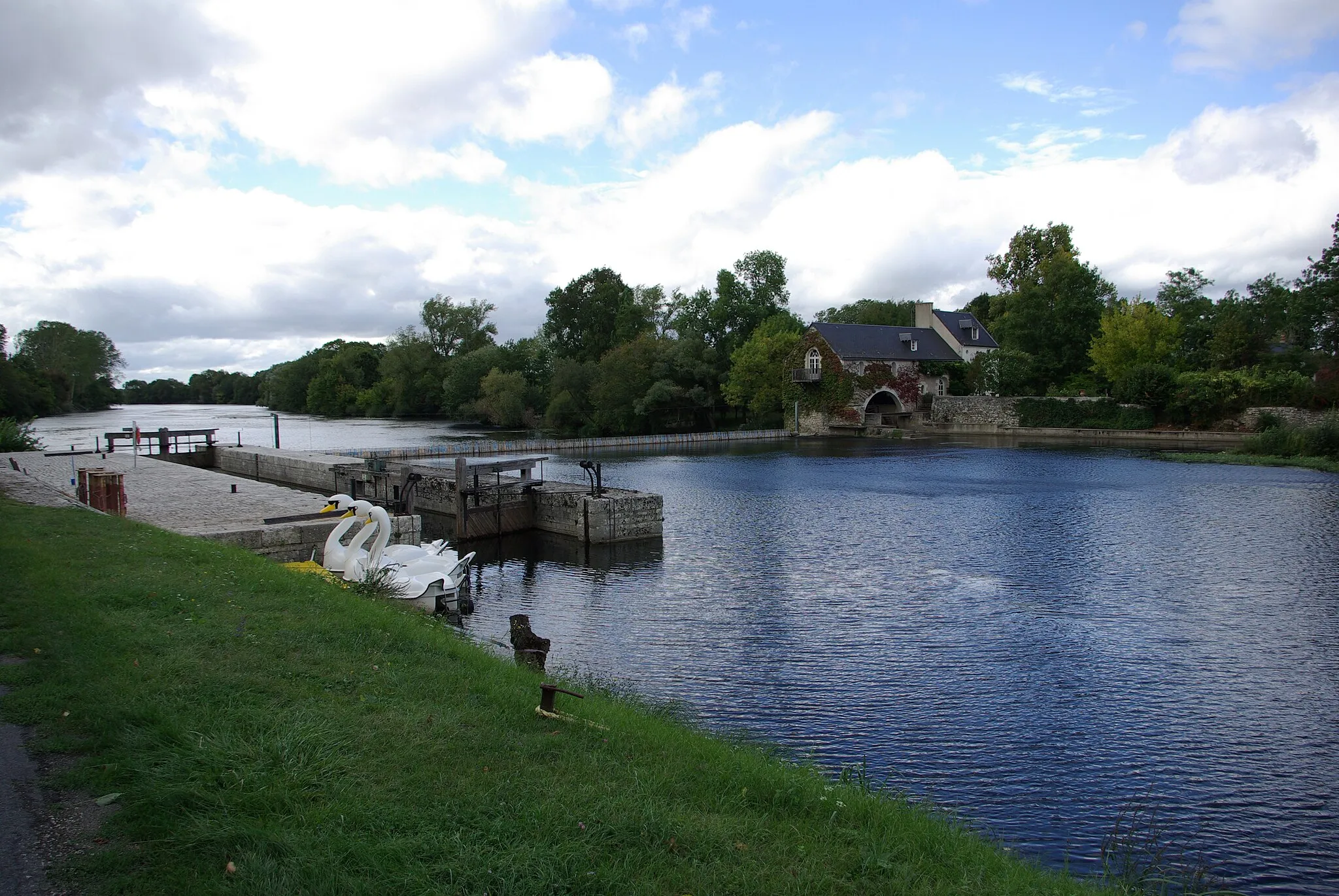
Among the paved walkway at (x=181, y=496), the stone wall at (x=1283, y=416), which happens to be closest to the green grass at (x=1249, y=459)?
the stone wall at (x=1283, y=416)

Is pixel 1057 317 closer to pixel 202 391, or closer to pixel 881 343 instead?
pixel 881 343

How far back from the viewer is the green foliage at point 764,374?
64.8 metres

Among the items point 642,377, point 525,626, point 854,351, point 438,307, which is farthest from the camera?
point 438,307

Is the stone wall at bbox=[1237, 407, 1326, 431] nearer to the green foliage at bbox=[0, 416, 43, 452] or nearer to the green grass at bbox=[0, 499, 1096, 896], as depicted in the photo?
the green grass at bbox=[0, 499, 1096, 896]

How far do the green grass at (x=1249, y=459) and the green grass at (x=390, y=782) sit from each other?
37.3 meters

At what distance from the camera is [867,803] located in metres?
5.46

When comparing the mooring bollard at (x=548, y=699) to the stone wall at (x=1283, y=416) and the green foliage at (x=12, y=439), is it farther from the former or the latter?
the stone wall at (x=1283, y=416)

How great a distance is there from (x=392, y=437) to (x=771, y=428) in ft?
99.7

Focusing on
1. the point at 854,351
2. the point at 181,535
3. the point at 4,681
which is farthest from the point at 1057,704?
the point at 854,351

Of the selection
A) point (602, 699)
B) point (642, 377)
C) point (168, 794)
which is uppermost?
point (642, 377)

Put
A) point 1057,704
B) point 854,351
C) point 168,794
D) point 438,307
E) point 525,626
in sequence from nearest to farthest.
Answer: point 168,794
point 525,626
point 1057,704
point 854,351
point 438,307

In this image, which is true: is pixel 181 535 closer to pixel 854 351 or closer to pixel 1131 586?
pixel 1131 586

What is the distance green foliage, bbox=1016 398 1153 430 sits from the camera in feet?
178

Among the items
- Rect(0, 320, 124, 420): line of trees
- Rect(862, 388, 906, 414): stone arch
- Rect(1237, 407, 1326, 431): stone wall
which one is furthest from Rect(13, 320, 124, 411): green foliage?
Rect(1237, 407, 1326, 431): stone wall
